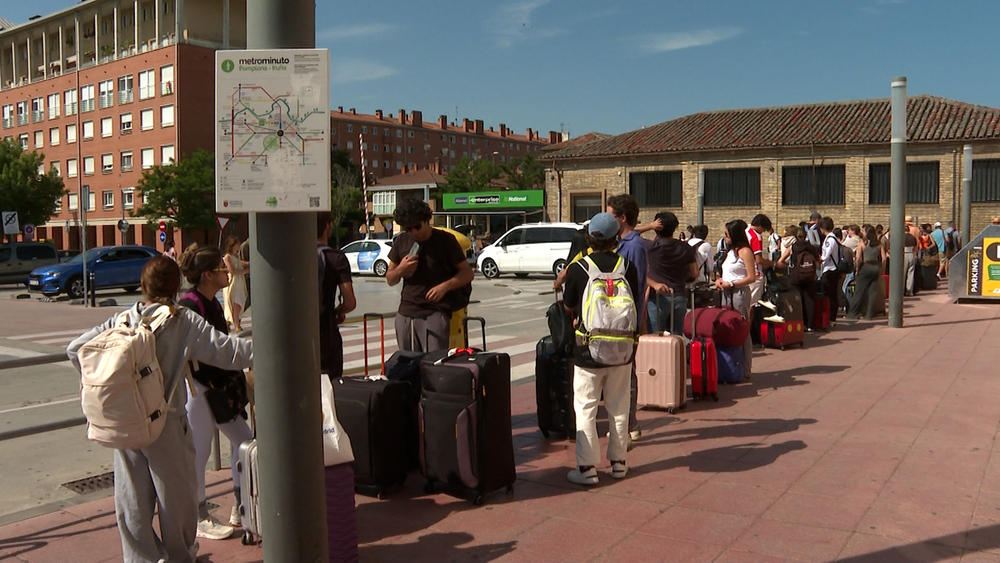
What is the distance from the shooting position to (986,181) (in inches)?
1320

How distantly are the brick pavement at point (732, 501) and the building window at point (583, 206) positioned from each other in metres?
35.3

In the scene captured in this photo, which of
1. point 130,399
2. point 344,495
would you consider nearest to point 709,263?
point 344,495

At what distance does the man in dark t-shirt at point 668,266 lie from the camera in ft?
26.7

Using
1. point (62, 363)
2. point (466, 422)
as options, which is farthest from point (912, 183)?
point (466, 422)

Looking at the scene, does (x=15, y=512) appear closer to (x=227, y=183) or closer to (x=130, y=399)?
(x=130, y=399)

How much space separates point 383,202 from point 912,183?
66302 millimetres

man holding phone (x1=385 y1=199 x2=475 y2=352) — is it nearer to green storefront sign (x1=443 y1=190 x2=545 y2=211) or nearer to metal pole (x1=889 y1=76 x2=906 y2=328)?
metal pole (x1=889 y1=76 x2=906 y2=328)

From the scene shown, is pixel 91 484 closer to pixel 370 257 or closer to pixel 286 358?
pixel 286 358

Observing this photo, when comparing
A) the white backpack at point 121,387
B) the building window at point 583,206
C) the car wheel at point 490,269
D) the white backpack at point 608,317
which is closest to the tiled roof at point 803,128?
the building window at point 583,206

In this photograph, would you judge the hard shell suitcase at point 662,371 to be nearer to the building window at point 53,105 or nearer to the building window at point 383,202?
the building window at point 53,105

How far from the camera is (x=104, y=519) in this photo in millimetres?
5016

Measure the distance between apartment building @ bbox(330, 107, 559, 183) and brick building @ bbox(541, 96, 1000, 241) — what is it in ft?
202

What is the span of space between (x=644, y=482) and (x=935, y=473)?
6.41ft

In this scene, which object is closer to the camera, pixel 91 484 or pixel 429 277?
pixel 91 484
